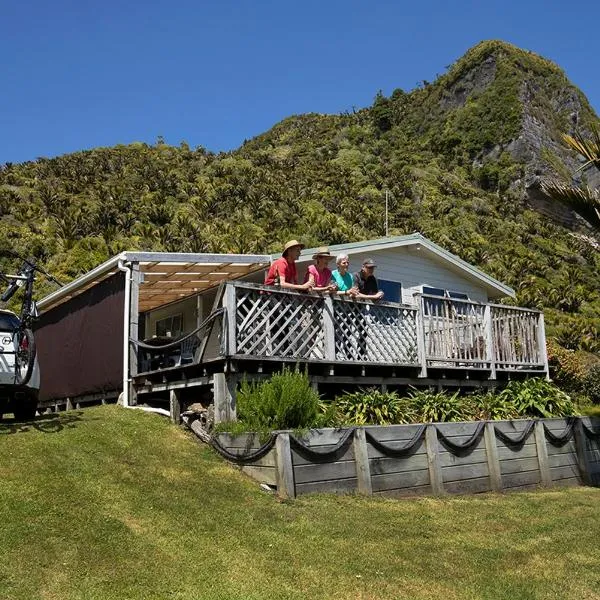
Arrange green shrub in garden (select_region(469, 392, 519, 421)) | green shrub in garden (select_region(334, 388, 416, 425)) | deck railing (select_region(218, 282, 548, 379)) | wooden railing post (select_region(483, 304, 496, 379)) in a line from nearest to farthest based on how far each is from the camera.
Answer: deck railing (select_region(218, 282, 548, 379)) < green shrub in garden (select_region(334, 388, 416, 425)) < green shrub in garden (select_region(469, 392, 519, 421)) < wooden railing post (select_region(483, 304, 496, 379))

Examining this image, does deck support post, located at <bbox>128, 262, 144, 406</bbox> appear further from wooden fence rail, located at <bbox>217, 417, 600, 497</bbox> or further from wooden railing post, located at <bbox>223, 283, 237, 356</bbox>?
wooden fence rail, located at <bbox>217, 417, 600, 497</bbox>

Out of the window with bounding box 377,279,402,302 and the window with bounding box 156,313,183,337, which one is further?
the window with bounding box 156,313,183,337

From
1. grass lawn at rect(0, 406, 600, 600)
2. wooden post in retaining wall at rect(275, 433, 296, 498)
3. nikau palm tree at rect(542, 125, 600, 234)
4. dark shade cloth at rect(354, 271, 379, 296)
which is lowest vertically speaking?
grass lawn at rect(0, 406, 600, 600)

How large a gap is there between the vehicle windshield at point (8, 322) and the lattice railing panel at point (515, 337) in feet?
25.8

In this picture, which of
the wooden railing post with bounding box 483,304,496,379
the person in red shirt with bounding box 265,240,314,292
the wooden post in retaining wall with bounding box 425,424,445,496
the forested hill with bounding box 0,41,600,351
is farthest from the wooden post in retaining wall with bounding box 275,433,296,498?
the forested hill with bounding box 0,41,600,351

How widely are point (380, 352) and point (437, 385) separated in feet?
5.10

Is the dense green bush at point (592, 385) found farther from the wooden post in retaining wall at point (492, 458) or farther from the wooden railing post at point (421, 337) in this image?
the wooden post in retaining wall at point (492, 458)

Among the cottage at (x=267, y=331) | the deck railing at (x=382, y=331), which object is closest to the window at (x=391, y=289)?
the cottage at (x=267, y=331)

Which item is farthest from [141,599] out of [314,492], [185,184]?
[185,184]

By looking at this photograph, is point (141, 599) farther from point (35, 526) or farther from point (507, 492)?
point (507, 492)

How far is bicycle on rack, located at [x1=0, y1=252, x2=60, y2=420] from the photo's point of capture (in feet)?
29.1

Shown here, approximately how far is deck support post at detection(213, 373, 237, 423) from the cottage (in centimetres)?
1

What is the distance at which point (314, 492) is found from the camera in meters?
7.20

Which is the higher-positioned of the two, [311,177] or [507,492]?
[311,177]
